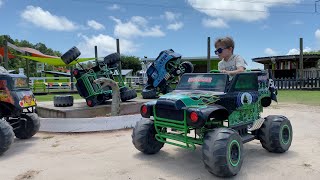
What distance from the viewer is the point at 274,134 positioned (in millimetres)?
5352

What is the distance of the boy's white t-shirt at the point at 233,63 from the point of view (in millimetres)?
5543

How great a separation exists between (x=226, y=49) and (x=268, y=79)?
101 cm

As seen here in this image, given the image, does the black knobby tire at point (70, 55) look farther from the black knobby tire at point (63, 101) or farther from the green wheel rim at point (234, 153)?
→ the green wheel rim at point (234, 153)

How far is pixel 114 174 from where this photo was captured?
460 cm

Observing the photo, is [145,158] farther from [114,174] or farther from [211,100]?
[211,100]

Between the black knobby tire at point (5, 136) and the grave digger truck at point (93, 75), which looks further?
the grave digger truck at point (93, 75)

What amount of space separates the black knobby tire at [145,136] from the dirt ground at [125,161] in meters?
0.16

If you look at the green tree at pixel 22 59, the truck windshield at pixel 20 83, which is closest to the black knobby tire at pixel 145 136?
the truck windshield at pixel 20 83

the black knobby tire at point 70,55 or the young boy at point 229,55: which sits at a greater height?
the black knobby tire at point 70,55

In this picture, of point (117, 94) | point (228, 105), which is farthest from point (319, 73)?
point (228, 105)

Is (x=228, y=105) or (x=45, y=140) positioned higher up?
(x=228, y=105)

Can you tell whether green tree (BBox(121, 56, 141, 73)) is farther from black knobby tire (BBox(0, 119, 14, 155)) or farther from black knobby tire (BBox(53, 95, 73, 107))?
black knobby tire (BBox(0, 119, 14, 155))

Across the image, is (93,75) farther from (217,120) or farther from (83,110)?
(217,120)

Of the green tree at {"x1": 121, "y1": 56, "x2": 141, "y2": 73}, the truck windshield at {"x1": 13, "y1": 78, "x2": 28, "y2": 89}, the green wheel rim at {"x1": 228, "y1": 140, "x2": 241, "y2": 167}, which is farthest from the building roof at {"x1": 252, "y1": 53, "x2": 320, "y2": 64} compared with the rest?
the green tree at {"x1": 121, "y1": 56, "x2": 141, "y2": 73}
